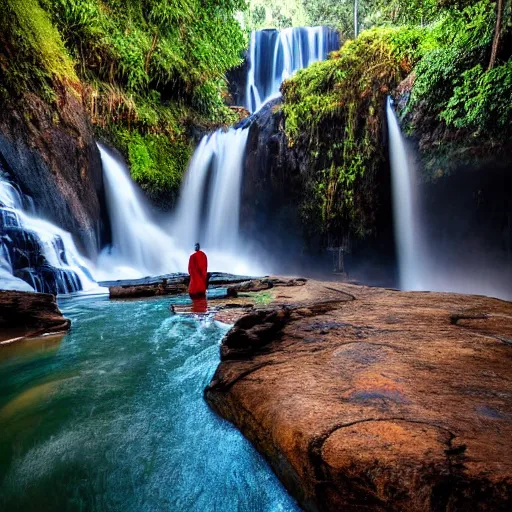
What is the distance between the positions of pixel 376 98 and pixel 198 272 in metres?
8.22

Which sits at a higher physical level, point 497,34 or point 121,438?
point 497,34

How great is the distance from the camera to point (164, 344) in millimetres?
3697

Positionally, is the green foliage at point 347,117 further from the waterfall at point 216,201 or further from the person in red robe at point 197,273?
the person in red robe at point 197,273

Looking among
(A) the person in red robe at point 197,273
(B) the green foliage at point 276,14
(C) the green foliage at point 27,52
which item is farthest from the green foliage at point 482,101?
(B) the green foliage at point 276,14

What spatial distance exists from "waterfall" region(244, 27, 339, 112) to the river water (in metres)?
20.8

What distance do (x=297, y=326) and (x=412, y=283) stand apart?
27.4 feet

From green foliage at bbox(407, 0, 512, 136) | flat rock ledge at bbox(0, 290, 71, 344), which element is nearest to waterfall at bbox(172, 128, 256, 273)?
green foliage at bbox(407, 0, 512, 136)

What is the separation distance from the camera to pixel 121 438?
1959 millimetres

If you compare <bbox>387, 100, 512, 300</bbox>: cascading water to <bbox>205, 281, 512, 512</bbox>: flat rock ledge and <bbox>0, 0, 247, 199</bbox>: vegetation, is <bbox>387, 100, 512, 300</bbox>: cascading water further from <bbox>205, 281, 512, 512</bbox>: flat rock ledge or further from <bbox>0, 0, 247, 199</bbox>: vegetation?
<bbox>0, 0, 247, 199</bbox>: vegetation

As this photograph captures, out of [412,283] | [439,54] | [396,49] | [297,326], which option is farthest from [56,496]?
[396,49]

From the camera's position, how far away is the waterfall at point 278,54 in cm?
2064

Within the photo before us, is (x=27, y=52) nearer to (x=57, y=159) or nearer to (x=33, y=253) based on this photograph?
(x=57, y=159)

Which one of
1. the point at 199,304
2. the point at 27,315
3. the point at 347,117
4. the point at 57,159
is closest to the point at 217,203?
the point at 347,117

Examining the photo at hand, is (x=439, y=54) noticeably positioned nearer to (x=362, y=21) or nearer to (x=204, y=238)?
(x=204, y=238)
